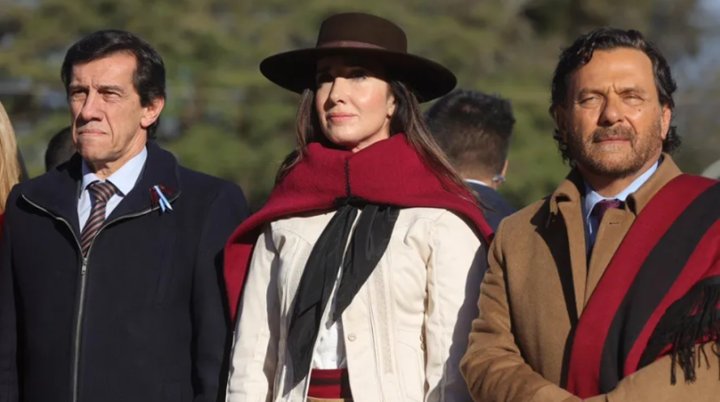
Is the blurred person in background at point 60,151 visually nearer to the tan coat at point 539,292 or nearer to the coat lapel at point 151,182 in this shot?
the coat lapel at point 151,182

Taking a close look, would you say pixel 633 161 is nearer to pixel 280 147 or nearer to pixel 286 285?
pixel 286 285

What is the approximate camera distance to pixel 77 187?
4.99 m

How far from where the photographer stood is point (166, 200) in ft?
16.1

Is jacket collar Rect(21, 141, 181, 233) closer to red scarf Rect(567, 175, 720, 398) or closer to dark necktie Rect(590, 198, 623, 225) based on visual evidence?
dark necktie Rect(590, 198, 623, 225)

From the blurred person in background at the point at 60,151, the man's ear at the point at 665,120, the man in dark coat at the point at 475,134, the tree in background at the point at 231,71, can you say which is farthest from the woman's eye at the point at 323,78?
the tree in background at the point at 231,71

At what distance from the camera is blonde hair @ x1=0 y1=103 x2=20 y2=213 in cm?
532

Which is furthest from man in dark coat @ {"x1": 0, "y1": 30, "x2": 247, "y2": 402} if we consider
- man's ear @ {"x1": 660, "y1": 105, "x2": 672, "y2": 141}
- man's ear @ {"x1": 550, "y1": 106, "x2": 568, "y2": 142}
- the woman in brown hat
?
man's ear @ {"x1": 660, "y1": 105, "x2": 672, "y2": 141}

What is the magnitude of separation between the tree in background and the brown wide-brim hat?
10.6 meters

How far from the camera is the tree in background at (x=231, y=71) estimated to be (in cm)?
1591

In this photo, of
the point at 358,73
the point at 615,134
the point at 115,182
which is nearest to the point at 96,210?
the point at 115,182

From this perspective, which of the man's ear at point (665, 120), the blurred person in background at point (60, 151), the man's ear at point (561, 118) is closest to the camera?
the man's ear at point (665, 120)

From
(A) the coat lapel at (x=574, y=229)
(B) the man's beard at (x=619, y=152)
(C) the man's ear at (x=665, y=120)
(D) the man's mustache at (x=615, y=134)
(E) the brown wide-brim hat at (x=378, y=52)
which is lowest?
(A) the coat lapel at (x=574, y=229)

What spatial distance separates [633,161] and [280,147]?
40.5ft

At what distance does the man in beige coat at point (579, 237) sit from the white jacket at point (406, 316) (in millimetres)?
165
